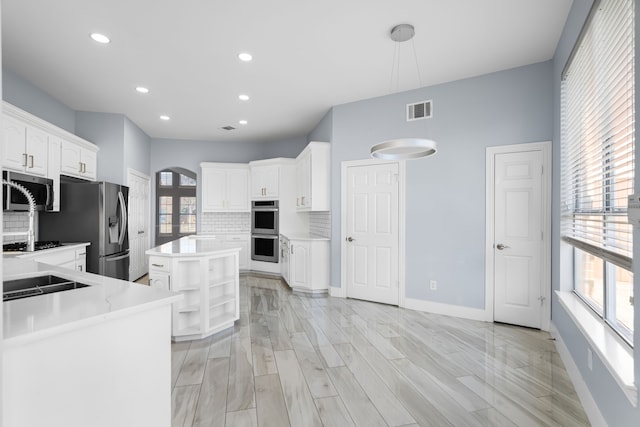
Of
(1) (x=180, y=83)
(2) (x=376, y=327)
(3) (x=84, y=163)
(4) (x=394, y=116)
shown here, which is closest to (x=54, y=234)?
(3) (x=84, y=163)

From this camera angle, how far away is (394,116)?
4.47 metres

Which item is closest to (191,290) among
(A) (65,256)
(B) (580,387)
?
(A) (65,256)

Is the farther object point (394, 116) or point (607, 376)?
point (394, 116)

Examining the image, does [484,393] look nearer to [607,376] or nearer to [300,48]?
[607,376]

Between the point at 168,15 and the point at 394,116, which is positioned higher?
the point at 168,15

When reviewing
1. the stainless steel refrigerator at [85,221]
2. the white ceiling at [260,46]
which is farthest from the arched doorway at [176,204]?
the stainless steel refrigerator at [85,221]

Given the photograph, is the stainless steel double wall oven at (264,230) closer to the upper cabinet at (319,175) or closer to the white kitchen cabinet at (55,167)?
the upper cabinet at (319,175)

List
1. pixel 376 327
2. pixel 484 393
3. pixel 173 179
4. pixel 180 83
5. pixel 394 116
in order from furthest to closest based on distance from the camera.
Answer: pixel 173 179 < pixel 394 116 < pixel 180 83 < pixel 376 327 < pixel 484 393

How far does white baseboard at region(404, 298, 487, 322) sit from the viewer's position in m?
3.91

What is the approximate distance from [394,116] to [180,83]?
8.79 feet

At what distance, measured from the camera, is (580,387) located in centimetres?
234

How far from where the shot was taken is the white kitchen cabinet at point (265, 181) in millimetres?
6500

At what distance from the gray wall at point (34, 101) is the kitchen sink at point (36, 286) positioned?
3.05 meters

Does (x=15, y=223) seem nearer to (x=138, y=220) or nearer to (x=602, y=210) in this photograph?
(x=138, y=220)
